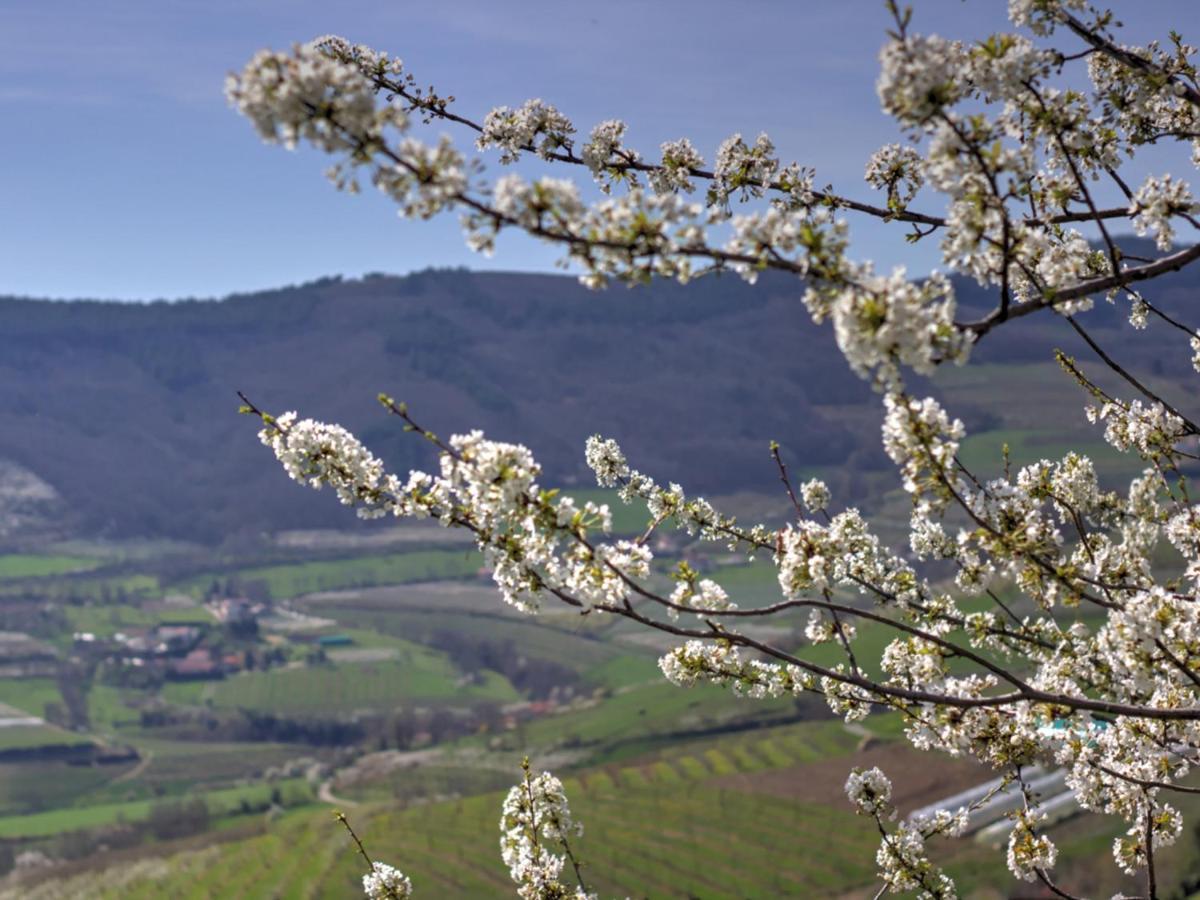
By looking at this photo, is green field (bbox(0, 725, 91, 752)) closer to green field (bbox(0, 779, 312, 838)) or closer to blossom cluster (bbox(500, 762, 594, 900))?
green field (bbox(0, 779, 312, 838))

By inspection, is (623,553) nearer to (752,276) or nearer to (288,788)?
(752,276)

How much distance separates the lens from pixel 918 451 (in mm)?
5508

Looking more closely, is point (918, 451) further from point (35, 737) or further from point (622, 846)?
point (35, 737)

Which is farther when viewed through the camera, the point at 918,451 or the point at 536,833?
the point at 536,833

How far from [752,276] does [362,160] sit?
1.75 m

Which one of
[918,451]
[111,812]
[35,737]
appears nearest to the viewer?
[918,451]

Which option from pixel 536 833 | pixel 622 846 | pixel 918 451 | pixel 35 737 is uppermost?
pixel 918 451

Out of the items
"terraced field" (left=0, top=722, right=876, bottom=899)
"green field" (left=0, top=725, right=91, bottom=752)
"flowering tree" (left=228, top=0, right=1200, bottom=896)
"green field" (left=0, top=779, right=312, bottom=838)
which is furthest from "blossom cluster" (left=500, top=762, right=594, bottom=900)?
"green field" (left=0, top=725, right=91, bottom=752)

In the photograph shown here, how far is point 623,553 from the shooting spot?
6.33 meters

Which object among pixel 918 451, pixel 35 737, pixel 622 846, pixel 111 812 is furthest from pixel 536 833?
pixel 35 737

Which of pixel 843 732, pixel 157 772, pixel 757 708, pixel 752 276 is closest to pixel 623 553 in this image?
pixel 752 276

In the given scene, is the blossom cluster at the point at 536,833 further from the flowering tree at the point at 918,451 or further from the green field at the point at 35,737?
the green field at the point at 35,737

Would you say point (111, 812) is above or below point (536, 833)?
below

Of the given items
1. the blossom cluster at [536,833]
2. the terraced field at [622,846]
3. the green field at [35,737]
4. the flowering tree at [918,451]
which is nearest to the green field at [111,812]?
the terraced field at [622,846]
